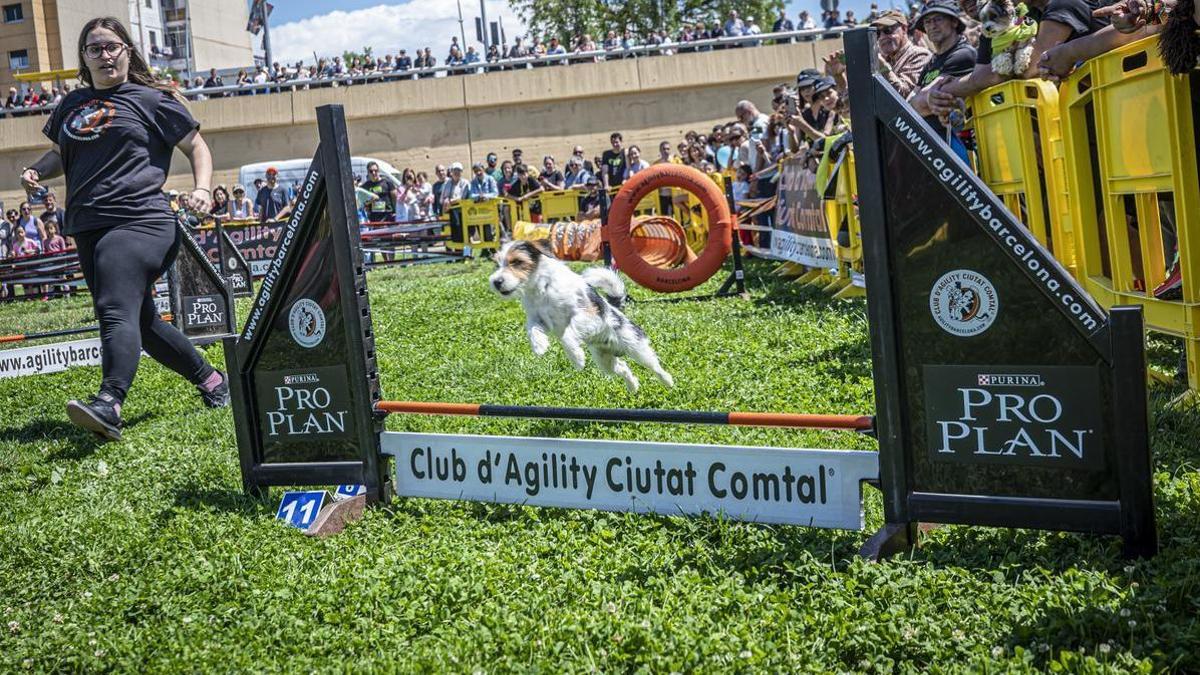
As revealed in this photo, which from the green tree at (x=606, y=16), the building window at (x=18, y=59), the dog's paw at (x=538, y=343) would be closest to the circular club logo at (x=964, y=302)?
the dog's paw at (x=538, y=343)

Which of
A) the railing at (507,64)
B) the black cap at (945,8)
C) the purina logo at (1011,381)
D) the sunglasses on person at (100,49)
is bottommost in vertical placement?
the purina logo at (1011,381)

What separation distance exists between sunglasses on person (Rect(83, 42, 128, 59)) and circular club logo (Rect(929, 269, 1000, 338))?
4.80m

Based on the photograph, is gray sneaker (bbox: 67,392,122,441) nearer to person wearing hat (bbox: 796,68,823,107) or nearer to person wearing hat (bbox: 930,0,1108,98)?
person wearing hat (bbox: 930,0,1108,98)

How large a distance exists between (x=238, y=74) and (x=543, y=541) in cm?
4459

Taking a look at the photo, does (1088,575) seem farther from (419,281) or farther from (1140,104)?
(419,281)

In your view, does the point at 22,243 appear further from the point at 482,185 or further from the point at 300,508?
the point at 300,508

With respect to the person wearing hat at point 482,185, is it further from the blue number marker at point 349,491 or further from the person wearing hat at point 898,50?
the blue number marker at point 349,491

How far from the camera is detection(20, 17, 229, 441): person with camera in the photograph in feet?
20.5

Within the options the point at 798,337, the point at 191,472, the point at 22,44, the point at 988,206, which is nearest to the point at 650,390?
the point at 798,337

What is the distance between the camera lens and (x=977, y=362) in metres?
3.70

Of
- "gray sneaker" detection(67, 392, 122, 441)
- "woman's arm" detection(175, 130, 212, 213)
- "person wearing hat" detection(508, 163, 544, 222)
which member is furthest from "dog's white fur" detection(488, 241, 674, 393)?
"person wearing hat" detection(508, 163, 544, 222)

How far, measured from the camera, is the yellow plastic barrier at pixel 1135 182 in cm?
493

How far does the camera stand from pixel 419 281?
17.2 metres

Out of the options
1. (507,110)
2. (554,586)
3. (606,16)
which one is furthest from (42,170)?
(606,16)
